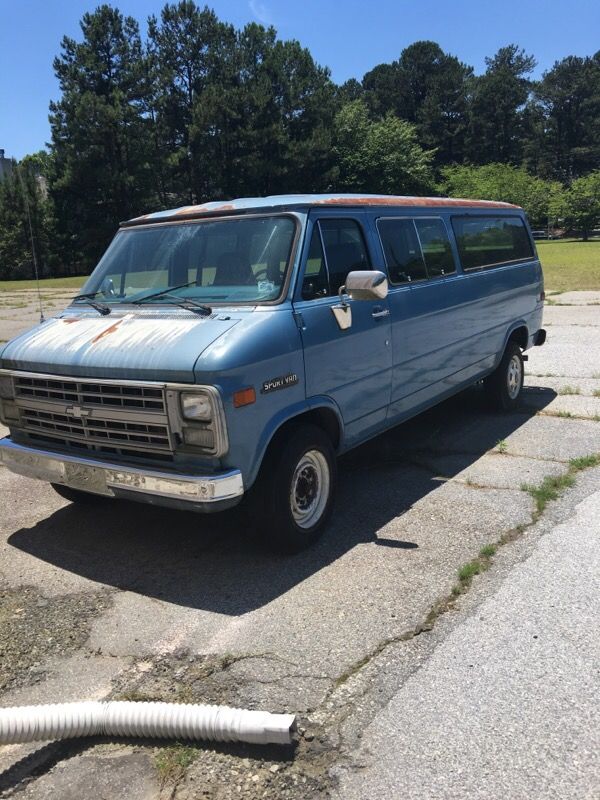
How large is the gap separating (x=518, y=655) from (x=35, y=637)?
7.81ft

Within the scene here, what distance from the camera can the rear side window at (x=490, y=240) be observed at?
637 centimetres

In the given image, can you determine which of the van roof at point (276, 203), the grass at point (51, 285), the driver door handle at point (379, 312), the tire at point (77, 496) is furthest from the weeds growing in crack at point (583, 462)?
the grass at point (51, 285)

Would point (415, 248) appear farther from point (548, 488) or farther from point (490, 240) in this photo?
point (548, 488)

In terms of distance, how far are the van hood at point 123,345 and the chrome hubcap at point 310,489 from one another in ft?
3.23

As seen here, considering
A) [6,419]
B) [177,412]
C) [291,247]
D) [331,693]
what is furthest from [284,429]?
[6,419]

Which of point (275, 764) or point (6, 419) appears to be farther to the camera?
point (6, 419)

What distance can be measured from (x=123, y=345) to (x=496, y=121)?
95.8 metres

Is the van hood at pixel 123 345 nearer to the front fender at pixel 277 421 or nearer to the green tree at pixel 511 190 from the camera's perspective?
the front fender at pixel 277 421

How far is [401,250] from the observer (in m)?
5.32

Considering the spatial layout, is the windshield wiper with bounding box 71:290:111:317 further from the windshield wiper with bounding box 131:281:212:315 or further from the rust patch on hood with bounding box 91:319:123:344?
the rust patch on hood with bounding box 91:319:123:344

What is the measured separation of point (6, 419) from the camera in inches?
180

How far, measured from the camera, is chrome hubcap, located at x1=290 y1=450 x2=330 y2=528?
4.21 m

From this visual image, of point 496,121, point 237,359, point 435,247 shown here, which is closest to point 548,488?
point 435,247

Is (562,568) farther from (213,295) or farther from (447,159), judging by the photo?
(447,159)
